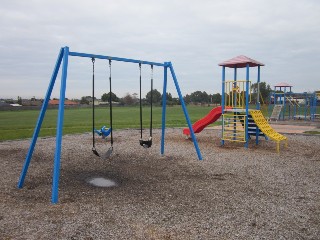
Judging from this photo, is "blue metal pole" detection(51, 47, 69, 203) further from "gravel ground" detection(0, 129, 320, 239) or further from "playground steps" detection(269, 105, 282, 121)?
"playground steps" detection(269, 105, 282, 121)

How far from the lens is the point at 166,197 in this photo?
5207mm

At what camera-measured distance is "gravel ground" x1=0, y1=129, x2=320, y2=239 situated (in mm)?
3912

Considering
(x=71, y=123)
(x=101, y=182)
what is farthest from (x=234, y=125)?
(x=71, y=123)

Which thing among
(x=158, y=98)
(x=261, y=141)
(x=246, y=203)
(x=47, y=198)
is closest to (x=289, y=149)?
(x=261, y=141)

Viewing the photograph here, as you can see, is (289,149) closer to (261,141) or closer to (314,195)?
(261,141)

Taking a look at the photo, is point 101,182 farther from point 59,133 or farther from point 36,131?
point 36,131

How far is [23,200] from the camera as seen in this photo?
198 inches

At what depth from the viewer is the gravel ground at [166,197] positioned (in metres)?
3.91

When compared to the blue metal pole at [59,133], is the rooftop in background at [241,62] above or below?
above

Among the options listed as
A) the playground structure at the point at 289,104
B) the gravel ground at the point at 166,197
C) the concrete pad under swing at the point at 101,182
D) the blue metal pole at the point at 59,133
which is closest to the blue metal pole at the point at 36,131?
the gravel ground at the point at 166,197

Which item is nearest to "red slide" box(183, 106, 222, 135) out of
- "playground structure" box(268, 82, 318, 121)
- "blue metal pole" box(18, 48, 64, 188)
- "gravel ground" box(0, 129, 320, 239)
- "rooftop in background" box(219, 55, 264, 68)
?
"rooftop in background" box(219, 55, 264, 68)

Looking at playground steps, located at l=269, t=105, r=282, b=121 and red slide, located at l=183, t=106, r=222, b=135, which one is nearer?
red slide, located at l=183, t=106, r=222, b=135

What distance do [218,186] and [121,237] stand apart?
2.71 meters

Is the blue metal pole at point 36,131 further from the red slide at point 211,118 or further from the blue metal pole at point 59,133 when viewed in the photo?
the red slide at point 211,118
